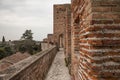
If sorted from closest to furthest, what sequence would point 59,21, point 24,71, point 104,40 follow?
point 104,40 → point 24,71 → point 59,21

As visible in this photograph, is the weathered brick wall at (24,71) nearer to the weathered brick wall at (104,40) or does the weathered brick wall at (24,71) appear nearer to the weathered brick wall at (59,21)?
the weathered brick wall at (104,40)

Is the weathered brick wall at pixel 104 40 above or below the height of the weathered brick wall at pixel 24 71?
above

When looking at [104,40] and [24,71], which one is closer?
[104,40]

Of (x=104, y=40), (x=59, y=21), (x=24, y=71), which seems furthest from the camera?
(x=59, y=21)

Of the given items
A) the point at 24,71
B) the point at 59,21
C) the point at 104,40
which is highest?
the point at 59,21

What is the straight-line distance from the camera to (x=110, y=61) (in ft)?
6.37

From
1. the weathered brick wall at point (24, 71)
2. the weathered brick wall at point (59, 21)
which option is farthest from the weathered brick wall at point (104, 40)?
the weathered brick wall at point (59, 21)

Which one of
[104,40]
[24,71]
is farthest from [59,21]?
[104,40]

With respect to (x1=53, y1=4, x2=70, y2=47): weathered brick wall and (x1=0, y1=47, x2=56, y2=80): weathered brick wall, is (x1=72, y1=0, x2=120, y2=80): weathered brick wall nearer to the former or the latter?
(x1=0, y1=47, x2=56, y2=80): weathered brick wall

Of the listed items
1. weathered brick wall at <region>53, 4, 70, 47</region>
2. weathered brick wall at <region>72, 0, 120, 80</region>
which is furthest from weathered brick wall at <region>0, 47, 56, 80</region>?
weathered brick wall at <region>53, 4, 70, 47</region>

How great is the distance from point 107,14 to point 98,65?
534 mm

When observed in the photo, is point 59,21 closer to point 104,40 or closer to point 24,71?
point 24,71

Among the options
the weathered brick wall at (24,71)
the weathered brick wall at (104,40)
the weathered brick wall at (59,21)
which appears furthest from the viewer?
the weathered brick wall at (59,21)

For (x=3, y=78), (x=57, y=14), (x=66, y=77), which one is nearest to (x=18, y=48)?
(x=57, y=14)
